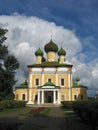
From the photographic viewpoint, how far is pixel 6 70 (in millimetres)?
24906

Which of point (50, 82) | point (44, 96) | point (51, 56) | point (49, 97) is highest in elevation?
point (51, 56)

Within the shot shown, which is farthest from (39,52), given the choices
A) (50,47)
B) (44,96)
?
(44,96)

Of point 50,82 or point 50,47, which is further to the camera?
point 50,47

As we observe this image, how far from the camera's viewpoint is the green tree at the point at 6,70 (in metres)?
23.5

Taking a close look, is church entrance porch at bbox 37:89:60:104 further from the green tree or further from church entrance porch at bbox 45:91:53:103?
the green tree

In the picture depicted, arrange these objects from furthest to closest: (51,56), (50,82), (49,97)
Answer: (51,56), (49,97), (50,82)

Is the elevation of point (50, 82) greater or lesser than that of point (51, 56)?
lesser

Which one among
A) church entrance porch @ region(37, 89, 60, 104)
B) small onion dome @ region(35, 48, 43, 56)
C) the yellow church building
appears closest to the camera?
church entrance porch @ region(37, 89, 60, 104)

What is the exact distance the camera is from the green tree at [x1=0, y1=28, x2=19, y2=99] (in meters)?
23.5

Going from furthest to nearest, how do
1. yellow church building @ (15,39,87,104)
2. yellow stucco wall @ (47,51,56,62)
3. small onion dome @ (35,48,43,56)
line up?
small onion dome @ (35,48,43,56) < yellow stucco wall @ (47,51,56,62) < yellow church building @ (15,39,87,104)

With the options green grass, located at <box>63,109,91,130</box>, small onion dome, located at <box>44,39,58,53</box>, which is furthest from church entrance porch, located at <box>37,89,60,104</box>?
green grass, located at <box>63,109,91,130</box>

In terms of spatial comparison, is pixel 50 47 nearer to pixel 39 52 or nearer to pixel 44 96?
pixel 39 52

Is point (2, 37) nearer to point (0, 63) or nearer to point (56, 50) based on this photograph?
point (0, 63)

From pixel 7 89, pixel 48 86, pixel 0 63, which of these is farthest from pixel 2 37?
pixel 48 86
